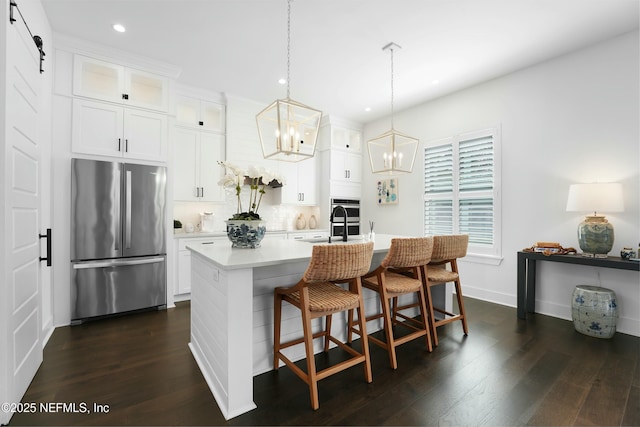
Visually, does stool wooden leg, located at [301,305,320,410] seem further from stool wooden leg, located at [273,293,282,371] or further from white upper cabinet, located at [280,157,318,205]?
white upper cabinet, located at [280,157,318,205]

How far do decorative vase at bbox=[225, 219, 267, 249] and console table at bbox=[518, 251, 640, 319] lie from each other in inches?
123

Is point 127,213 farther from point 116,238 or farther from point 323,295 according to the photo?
point 323,295

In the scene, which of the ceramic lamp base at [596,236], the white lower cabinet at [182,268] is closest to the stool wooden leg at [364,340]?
the white lower cabinet at [182,268]

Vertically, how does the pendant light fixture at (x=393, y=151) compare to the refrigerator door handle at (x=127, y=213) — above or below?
above

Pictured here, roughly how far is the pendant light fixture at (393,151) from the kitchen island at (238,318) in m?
1.10

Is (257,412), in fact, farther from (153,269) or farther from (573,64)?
(573,64)

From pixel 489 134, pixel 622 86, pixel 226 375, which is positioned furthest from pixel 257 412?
pixel 622 86

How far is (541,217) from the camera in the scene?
3.61m

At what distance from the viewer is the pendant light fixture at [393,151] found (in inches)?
127

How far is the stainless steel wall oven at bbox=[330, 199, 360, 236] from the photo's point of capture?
5.54m

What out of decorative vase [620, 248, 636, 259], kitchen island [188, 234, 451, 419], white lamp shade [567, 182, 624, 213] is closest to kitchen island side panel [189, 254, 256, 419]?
kitchen island [188, 234, 451, 419]

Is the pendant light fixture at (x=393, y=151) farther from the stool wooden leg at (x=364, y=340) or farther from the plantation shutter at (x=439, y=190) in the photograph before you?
the stool wooden leg at (x=364, y=340)

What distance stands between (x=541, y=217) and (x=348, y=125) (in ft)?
11.9

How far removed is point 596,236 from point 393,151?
2231mm
